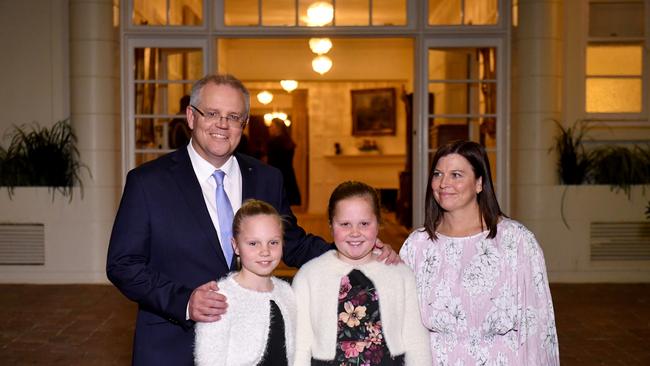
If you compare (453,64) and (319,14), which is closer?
(319,14)

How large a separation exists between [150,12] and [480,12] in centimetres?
331

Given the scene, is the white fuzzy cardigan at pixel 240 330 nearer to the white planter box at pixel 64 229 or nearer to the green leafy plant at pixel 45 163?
the white planter box at pixel 64 229

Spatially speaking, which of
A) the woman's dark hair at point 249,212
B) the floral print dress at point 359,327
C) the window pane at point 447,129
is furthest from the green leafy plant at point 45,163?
the floral print dress at point 359,327

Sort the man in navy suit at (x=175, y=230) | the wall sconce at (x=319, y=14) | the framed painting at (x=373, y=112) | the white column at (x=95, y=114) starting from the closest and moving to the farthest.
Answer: the man in navy suit at (x=175, y=230) < the white column at (x=95, y=114) < the wall sconce at (x=319, y=14) < the framed painting at (x=373, y=112)

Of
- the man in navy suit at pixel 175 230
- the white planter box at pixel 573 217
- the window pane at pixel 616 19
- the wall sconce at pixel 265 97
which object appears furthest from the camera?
the wall sconce at pixel 265 97

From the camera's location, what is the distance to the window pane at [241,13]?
25.2 feet

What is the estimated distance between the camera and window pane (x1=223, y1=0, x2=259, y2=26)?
7.68m

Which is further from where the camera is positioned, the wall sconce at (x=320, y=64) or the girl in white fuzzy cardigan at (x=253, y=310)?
the wall sconce at (x=320, y=64)

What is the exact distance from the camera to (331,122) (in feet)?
54.1

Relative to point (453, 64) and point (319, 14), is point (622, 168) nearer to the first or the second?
point (453, 64)

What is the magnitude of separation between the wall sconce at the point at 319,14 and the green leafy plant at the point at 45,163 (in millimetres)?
2571

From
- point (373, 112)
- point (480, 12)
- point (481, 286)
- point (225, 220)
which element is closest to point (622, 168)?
point (480, 12)

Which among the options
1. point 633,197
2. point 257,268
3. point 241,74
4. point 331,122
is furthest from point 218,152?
point 331,122

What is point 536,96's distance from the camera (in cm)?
736
